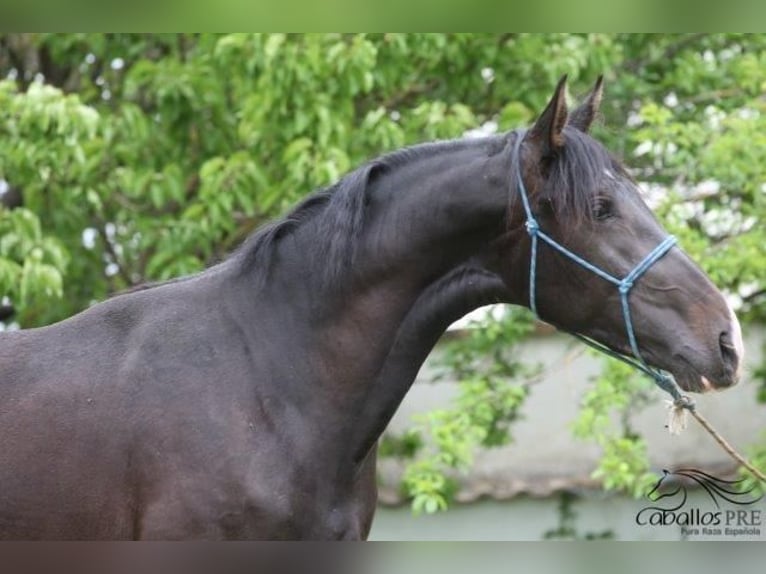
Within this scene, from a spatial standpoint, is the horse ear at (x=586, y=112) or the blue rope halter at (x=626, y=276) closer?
the blue rope halter at (x=626, y=276)

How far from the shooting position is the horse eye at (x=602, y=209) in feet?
11.5

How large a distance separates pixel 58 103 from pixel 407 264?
11.7ft

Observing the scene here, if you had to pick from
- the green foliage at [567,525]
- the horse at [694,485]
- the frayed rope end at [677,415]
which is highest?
the frayed rope end at [677,415]

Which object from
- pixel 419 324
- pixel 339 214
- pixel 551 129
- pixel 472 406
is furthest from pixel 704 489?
pixel 472 406

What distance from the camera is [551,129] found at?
11.6 ft

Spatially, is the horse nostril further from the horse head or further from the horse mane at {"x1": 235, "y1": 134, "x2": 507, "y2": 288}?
the horse mane at {"x1": 235, "y1": 134, "x2": 507, "y2": 288}

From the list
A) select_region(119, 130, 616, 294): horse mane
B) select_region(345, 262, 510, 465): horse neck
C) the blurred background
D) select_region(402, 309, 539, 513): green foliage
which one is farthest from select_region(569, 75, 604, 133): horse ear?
select_region(402, 309, 539, 513): green foliage

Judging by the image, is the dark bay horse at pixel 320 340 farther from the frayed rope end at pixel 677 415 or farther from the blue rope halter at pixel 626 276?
the frayed rope end at pixel 677 415

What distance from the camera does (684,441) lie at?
9.03 meters

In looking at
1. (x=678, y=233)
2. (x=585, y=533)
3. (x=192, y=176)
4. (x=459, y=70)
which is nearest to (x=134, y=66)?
(x=192, y=176)

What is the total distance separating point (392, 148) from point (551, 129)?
3507mm

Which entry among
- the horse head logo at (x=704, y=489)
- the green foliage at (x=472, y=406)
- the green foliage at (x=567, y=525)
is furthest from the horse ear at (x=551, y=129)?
the green foliage at (x=567, y=525)

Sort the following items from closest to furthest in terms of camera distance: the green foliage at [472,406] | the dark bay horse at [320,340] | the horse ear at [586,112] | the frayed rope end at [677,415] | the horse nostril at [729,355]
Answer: the horse nostril at [729,355], the dark bay horse at [320,340], the frayed rope end at [677,415], the horse ear at [586,112], the green foliage at [472,406]

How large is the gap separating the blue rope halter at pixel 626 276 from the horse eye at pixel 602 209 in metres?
0.13
